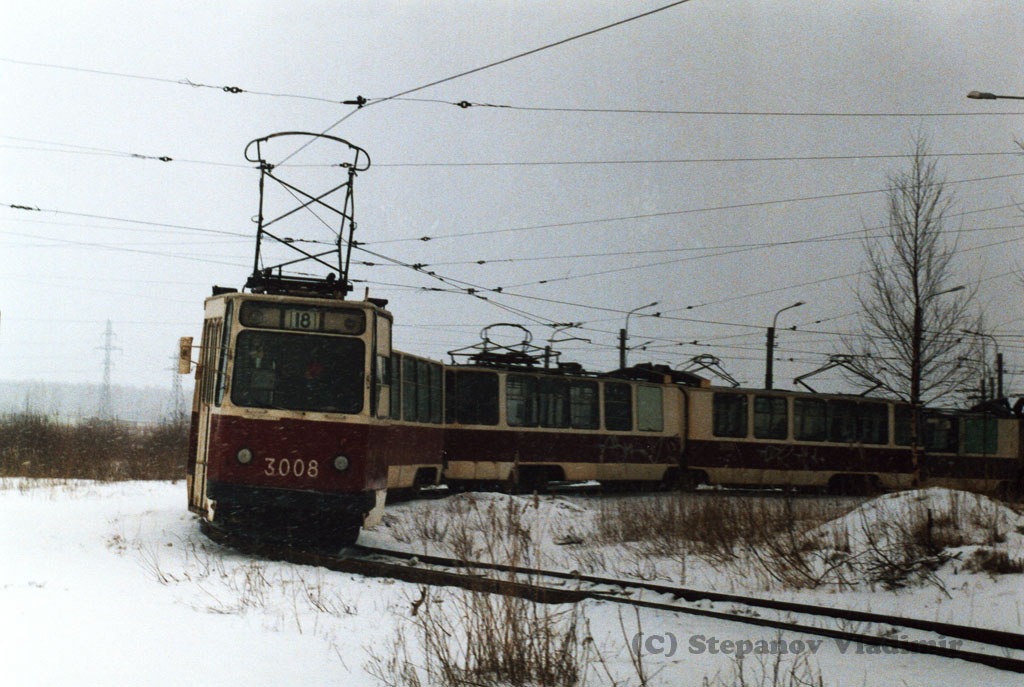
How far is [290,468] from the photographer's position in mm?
9898

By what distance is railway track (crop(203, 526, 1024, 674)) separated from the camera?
5.70 m

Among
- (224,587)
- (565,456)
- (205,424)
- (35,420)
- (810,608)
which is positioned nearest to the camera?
(810,608)

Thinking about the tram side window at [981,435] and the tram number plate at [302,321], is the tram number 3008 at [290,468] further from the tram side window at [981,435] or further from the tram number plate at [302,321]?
the tram side window at [981,435]

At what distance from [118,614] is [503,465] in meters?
12.6

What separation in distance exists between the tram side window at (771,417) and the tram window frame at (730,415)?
0.30 meters

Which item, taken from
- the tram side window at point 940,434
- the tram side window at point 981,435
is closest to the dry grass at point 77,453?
the tram side window at point 940,434

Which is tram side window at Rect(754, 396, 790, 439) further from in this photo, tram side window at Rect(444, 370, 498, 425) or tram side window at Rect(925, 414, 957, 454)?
tram side window at Rect(444, 370, 498, 425)

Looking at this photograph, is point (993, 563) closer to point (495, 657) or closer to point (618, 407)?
point (495, 657)

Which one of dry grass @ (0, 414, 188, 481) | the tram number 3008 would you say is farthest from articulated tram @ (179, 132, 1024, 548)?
dry grass @ (0, 414, 188, 481)

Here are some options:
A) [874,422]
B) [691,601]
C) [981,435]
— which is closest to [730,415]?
[874,422]

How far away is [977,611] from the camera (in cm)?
703

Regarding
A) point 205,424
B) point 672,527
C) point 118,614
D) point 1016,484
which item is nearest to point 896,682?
point 118,614

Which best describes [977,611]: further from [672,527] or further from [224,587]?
[224,587]

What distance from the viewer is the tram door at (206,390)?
10219 millimetres
